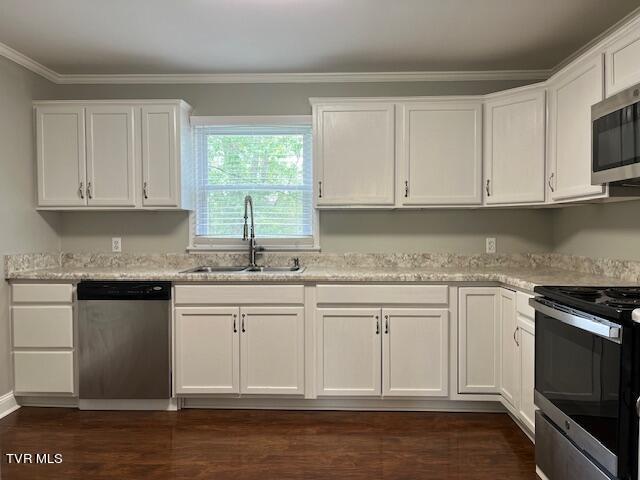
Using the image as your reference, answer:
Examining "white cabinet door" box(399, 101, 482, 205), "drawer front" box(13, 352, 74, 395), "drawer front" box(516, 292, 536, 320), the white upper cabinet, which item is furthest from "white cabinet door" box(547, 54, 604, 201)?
"drawer front" box(13, 352, 74, 395)

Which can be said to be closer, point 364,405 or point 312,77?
point 364,405

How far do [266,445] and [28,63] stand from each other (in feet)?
10.0

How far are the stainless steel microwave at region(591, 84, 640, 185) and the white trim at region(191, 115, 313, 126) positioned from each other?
1.98m

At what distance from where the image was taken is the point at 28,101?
10.8 feet

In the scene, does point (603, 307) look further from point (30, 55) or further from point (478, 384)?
point (30, 55)

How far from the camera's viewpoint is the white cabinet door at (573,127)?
2369mm

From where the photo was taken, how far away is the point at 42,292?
9.95 ft

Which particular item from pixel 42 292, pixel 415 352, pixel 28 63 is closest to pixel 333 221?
pixel 415 352

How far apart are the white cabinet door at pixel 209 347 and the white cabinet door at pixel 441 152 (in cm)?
154

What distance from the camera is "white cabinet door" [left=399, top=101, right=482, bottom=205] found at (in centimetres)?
320

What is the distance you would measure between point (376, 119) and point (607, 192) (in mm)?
1526

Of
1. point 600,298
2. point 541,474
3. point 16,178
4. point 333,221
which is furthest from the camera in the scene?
point 333,221

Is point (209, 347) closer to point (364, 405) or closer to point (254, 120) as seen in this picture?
point (364, 405)

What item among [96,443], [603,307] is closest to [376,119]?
[603,307]
